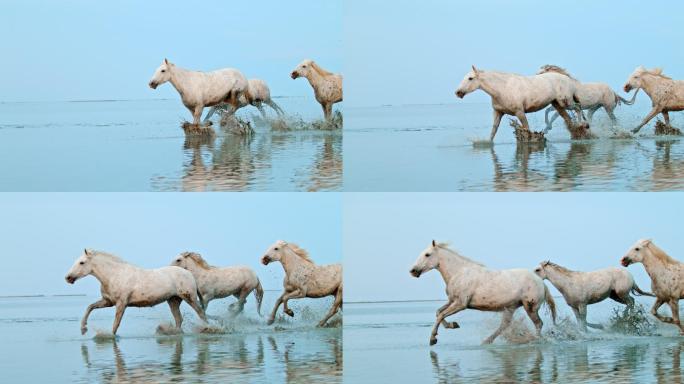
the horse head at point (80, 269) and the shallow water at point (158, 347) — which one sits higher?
the horse head at point (80, 269)

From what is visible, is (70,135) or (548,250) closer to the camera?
(548,250)

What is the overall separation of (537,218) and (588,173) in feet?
3.51

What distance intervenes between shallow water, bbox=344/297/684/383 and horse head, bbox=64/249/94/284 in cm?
206

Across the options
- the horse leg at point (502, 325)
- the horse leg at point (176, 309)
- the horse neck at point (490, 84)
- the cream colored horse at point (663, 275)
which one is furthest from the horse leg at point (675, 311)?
the horse leg at point (176, 309)

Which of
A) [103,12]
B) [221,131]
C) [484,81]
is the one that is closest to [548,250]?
[484,81]

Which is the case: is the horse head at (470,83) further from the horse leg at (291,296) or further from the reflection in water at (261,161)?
the horse leg at (291,296)

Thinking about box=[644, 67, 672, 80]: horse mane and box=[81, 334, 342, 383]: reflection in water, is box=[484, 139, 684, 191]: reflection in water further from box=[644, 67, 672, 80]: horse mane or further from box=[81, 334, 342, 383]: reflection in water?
box=[81, 334, 342, 383]: reflection in water

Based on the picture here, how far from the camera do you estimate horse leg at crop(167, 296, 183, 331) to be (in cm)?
1259

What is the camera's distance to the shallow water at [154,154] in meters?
12.6

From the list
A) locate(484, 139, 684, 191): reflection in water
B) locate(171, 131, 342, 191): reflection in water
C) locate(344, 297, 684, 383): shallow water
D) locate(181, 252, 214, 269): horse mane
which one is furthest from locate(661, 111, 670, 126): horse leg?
locate(181, 252, 214, 269): horse mane

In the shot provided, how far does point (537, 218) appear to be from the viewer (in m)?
13.6

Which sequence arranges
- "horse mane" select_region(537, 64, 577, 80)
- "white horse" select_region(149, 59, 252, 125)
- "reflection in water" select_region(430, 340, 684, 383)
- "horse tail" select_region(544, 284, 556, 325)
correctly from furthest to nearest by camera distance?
"horse mane" select_region(537, 64, 577, 80) < "white horse" select_region(149, 59, 252, 125) < "horse tail" select_region(544, 284, 556, 325) < "reflection in water" select_region(430, 340, 684, 383)

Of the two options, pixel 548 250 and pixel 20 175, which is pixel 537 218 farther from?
pixel 20 175

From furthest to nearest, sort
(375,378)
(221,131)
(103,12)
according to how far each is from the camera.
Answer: (103,12) → (221,131) → (375,378)
